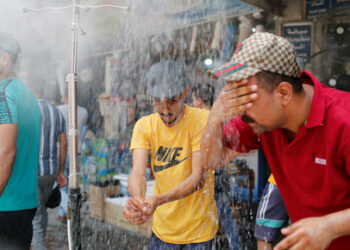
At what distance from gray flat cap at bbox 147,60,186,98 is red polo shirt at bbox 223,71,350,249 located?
789mm

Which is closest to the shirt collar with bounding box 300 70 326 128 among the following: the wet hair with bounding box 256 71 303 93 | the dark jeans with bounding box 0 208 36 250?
the wet hair with bounding box 256 71 303 93

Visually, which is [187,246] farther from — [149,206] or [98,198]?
[98,198]

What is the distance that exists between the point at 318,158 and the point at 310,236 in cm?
39

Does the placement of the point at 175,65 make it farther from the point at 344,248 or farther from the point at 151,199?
the point at 344,248

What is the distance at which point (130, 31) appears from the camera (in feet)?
21.7

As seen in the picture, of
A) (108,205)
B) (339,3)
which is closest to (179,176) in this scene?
(108,205)

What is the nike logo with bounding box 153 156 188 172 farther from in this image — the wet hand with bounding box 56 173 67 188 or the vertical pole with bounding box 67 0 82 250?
the wet hand with bounding box 56 173 67 188

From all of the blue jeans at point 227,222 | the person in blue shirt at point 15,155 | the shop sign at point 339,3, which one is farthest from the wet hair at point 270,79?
the shop sign at point 339,3

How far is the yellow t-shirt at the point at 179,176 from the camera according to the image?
7.39 feet

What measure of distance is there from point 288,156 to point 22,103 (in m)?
1.98

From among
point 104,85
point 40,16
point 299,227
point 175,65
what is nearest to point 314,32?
point 175,65

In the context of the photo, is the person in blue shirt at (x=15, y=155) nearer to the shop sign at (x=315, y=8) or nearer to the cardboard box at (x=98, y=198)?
the cardboard box at (x=98, y=198)

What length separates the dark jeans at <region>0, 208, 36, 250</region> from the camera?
2438 mm

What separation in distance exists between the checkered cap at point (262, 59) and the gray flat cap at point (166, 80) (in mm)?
851
